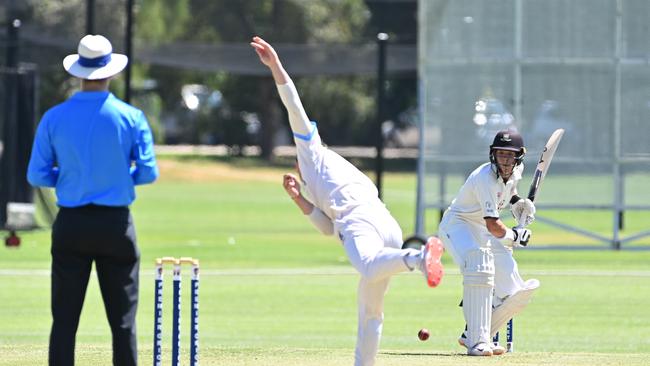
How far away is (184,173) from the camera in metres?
48.6

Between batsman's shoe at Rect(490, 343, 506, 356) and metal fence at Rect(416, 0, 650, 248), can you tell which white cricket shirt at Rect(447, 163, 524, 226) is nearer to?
batsman's shoe at Rect(490, 343, 506, 356)

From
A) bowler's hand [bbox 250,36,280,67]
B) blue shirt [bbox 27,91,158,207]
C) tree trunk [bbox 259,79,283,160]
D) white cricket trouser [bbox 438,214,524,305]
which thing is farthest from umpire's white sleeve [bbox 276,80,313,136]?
tree trunk [bbox 259,79,283,160]

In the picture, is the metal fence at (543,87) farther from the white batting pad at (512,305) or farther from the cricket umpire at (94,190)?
the cricket umpire at (94,190)

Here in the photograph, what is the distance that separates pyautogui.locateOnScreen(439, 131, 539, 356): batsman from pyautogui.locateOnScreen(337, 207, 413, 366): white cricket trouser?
1.57m

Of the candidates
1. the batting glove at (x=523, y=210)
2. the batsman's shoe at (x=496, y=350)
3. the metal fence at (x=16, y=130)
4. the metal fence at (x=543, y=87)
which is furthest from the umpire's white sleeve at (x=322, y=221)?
the metal fence at (x=16, y=130)

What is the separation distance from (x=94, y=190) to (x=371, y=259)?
1.65 meters

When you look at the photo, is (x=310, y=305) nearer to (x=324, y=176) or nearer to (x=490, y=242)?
(x=490, y=242)

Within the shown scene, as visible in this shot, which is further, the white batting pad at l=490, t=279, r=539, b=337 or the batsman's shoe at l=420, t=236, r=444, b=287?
the white batting pad at l=490, t=279, r=539, b=337

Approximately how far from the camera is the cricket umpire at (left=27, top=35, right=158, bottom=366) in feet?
27.0

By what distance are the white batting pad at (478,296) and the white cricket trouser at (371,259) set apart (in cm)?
154

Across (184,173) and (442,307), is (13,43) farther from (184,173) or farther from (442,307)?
(184,173)

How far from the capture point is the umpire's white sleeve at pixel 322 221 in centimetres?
909

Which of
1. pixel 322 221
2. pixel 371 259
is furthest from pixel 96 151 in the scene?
pixel 371 259

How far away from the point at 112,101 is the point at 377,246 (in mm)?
1773
